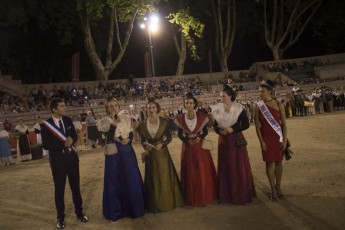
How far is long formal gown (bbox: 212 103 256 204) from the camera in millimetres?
6617

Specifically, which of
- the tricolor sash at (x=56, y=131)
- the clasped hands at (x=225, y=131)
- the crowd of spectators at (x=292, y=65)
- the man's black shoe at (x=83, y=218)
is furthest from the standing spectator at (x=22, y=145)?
the crowd of spectators at (x=292, y=65)

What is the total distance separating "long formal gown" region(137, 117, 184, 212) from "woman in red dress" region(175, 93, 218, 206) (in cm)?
24

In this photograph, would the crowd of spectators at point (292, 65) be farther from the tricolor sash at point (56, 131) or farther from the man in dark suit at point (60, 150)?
the tricolor sash at point (56, 131)

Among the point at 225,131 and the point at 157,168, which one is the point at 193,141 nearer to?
the point at 225,131

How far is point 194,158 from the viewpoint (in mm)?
6719

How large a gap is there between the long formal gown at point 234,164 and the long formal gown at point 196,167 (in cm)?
20

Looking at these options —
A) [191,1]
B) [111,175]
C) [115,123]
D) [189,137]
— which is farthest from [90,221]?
[191,1]

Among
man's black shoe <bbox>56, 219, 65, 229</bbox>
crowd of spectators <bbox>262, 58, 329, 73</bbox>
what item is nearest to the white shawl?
man's black shoe <bbox>56, 219, 65, 229</bbox>

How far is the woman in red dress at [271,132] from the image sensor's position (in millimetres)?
6684

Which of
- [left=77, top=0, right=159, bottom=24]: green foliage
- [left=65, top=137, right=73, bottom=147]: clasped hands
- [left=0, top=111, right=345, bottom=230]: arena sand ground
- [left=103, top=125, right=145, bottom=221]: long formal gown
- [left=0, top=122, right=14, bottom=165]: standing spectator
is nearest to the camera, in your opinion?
[left=0, top=111, right=345, bottom=230]: arena sand ground

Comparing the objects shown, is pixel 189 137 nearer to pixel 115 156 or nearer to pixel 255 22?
pixel 115 156

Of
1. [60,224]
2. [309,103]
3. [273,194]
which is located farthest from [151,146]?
[309,103]

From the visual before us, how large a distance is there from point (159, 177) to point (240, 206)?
1.42 m

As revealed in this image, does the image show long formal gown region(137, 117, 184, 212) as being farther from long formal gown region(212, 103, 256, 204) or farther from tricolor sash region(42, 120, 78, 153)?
tricolor sash region(42, 120, 78, 153)
